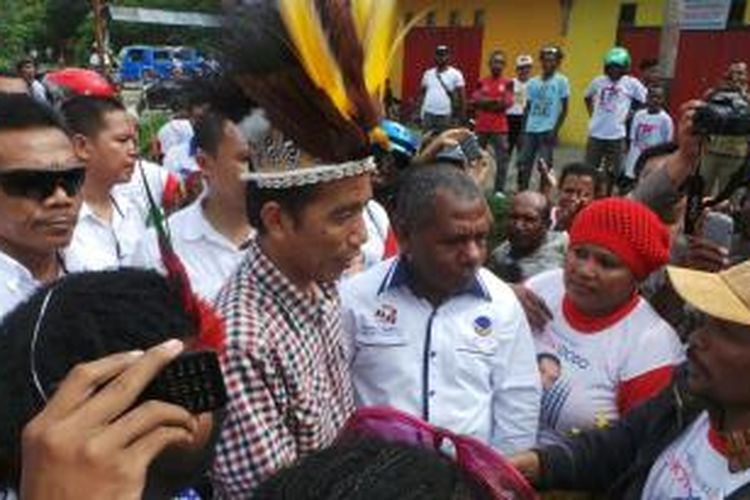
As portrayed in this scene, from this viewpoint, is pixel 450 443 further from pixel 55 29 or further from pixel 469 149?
pixel 55 29

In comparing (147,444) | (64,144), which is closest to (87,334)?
(147,444)

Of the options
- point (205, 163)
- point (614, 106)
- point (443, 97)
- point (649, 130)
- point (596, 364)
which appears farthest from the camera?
point (443, 97)

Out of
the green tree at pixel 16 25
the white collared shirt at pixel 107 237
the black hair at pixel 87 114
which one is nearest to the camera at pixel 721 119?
the white collared shirt at pixel 107 237

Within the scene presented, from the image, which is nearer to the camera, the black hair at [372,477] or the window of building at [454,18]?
the black hair at [372,477]

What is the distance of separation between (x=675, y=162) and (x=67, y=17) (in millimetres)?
33655

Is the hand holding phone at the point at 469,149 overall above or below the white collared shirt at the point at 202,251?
above

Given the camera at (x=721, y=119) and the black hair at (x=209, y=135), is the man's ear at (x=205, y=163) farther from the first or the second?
the camera at (x=721, y=119)

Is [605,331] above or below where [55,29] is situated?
above

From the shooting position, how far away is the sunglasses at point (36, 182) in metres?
2.74


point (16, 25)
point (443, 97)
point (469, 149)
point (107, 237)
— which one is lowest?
point (443, 97)

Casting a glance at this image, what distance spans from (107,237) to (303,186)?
203cm

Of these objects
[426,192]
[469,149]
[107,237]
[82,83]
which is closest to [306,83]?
[426,192]

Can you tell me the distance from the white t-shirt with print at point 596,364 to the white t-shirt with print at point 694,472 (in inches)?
13.3

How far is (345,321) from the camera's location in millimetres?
2627
